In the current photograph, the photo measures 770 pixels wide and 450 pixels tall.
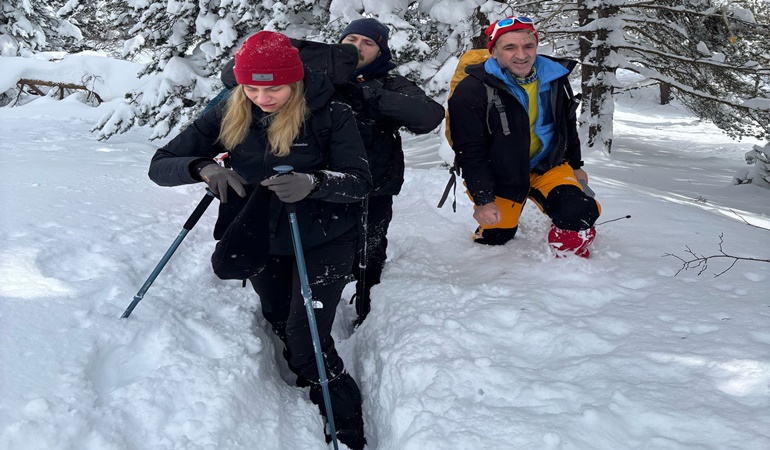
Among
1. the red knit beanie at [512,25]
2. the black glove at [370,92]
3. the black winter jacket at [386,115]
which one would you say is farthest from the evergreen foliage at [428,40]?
the black glove at [370,92]

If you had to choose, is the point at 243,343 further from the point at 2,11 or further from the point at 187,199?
the point at 2,11

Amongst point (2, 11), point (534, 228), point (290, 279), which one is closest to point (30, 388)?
point (290, 279)

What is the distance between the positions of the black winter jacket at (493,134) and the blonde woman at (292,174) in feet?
4.71

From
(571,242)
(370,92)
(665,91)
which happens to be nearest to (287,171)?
(370,92)

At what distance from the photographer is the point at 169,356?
9.97ft

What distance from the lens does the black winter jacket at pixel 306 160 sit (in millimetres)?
2963

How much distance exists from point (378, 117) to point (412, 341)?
1585mm

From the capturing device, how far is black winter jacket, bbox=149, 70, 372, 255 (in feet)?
9.72

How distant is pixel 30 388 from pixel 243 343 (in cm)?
125

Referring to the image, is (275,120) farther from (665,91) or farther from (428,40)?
(665,91)

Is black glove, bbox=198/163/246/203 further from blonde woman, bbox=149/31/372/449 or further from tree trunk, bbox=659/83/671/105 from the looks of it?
tree trunk, bbox=659/83/671/105

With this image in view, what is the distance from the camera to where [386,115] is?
3.86 metres

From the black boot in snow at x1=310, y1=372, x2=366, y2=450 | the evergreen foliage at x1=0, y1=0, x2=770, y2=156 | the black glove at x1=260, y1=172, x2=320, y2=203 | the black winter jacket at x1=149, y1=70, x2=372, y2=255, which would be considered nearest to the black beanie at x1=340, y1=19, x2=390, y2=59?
the black winter jacket at x1=149, y1=70, x2=372, y2=255

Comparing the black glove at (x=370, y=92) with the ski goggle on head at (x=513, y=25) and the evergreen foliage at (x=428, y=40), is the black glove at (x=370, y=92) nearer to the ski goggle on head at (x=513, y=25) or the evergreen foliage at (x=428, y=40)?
the ski goggle on head at (x=513, y=25)
